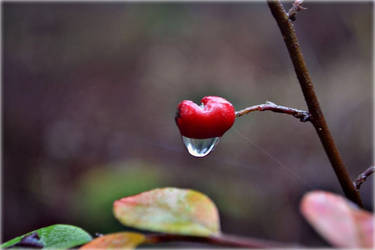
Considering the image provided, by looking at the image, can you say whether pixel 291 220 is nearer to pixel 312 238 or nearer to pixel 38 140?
pixel 312 238

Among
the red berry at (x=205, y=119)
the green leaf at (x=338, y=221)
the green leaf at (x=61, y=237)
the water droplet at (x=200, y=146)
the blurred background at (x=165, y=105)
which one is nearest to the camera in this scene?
the green leaf at (x=338, y=221)

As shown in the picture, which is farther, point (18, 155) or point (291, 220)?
point (18, 155)

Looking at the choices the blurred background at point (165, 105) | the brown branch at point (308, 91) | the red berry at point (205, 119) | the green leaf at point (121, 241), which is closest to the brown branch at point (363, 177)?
the brown branch at point (308, 91)

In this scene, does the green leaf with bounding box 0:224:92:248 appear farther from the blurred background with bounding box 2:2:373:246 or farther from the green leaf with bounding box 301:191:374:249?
the blurred background with bounding box 2:2:373:246

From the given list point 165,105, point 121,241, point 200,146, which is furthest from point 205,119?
point 165,105

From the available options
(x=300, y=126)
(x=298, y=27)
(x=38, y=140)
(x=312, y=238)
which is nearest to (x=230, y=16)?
(x=298, y=27)

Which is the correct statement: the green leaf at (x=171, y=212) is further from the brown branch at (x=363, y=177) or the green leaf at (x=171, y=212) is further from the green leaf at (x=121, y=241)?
the brown branch at (x=363, y=177)

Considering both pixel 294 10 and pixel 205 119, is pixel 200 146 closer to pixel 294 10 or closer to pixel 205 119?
pixel 205 119

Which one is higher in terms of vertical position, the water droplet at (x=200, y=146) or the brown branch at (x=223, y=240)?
the water droplet at (x=200, y=146)
